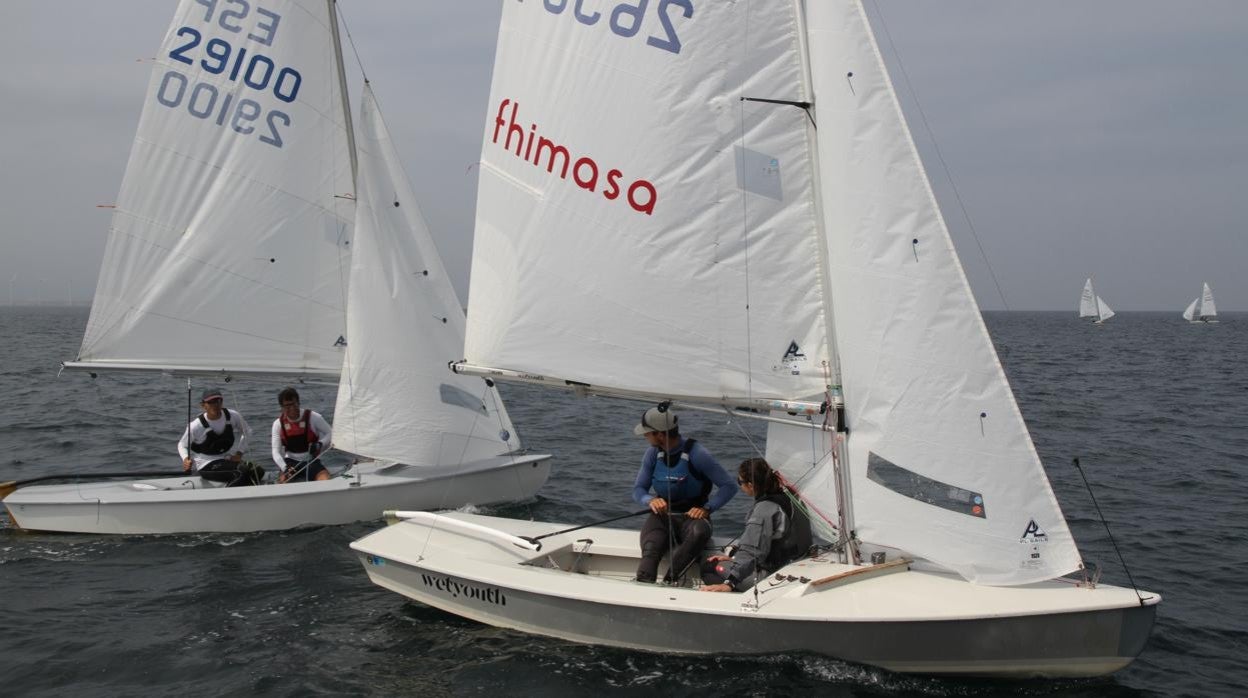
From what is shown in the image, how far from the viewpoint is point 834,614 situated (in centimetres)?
548

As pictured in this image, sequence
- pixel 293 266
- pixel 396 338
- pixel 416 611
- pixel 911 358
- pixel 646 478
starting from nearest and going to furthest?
pixel 911 358, pixel 646 478, pixel 416 611, pixel 396 338, pixel 293 266

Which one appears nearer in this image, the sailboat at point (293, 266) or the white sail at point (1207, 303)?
the sailboat at point (293, 266)

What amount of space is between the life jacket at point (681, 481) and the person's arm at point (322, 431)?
4.58m

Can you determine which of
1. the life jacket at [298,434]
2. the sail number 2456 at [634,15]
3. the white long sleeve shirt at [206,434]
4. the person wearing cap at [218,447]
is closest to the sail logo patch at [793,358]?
the sail number 2456 at [634,15]

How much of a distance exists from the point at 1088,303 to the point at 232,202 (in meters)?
92.5

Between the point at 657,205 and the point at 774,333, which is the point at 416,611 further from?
→ the point at 657,205

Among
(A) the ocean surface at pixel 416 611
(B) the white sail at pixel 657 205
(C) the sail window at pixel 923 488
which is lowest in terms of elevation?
(A) the ocean surface at pixel 416 611

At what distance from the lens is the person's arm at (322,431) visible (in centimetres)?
1002

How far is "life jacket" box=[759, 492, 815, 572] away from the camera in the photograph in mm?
6426

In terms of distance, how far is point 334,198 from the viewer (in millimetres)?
10234

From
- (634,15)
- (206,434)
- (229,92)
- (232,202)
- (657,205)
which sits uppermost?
(229,92)

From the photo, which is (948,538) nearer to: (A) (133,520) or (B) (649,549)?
(B) (649,549)

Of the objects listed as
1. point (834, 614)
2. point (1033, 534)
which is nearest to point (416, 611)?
point (834, 614)

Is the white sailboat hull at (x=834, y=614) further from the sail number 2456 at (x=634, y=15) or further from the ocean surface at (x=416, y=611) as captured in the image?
the sail number 2456 at (x=634, y=15)
